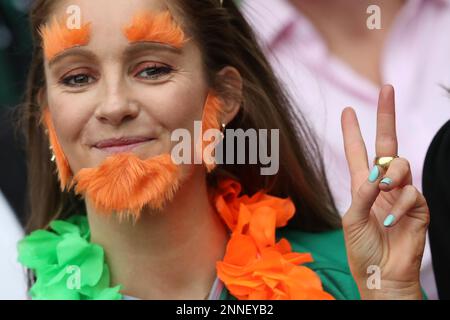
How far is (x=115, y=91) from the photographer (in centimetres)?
173

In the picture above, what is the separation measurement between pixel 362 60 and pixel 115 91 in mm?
1086

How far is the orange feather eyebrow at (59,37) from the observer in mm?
1743

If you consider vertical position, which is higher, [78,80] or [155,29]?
[155,29]

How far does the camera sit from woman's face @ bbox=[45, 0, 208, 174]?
1.74 m

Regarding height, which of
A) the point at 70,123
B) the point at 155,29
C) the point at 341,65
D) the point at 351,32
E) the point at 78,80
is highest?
the point at 351,32

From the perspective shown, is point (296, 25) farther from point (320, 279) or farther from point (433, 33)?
point (320, 279)

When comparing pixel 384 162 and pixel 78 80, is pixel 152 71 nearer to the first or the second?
pixel 78 80

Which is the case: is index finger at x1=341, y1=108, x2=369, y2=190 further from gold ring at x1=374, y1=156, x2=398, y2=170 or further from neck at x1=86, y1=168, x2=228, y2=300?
neck at x1=86, y1=168, x2=228, y2=300

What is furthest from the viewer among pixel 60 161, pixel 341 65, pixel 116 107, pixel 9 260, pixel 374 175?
pixel 341 65

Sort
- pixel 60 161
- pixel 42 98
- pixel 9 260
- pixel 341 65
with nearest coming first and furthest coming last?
pixel 60 161, pixel 42 98, pixel 9 260, pixel 341 65

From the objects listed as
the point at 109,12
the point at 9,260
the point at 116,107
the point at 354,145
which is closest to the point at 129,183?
the point at 116,107

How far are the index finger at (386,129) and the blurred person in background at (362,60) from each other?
A: 82cm

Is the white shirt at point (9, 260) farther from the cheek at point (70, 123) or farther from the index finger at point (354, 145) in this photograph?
the index finger at point (354, 145)

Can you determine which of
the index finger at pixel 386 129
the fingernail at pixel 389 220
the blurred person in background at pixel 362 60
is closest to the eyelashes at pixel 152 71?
the index finger at pixel 386 129
